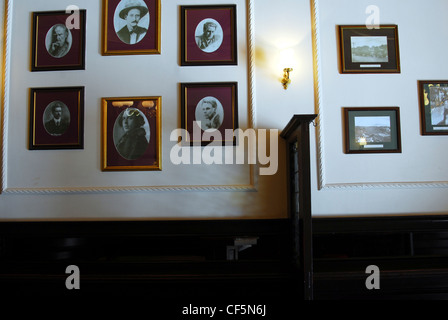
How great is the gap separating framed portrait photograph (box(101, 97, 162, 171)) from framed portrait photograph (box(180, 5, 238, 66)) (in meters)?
0.63

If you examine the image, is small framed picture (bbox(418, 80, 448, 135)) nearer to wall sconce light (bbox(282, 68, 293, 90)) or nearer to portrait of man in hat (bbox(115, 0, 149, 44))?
wall sconce light (bbox(282, 68, 293, 90))

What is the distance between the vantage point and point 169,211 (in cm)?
329

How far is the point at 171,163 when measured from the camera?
3332 millimetres

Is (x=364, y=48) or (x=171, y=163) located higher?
(x=364, y=48)

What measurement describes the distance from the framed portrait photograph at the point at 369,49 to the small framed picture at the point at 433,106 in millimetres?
364

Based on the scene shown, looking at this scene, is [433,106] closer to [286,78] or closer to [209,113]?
[286,78]

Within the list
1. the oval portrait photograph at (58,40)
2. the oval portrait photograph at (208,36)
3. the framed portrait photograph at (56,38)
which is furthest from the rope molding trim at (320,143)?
the oval portrait photograph at (58,40)

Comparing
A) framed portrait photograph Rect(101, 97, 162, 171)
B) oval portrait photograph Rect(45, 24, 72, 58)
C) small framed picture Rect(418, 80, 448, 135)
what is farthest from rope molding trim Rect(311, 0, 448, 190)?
oval portrait photograph Rect(45, 24, 72, 58)

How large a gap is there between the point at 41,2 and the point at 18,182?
191cm

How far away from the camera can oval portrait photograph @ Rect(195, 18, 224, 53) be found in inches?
134

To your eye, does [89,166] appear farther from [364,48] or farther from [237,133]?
[364,48]
